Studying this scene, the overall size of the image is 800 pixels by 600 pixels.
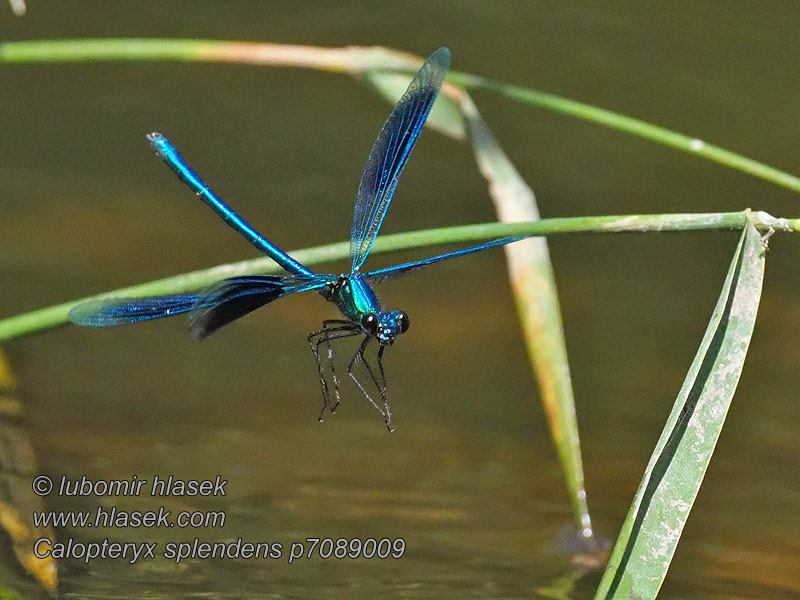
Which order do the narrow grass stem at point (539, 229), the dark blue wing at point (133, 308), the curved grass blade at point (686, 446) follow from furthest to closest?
the dark blue wing at point (133, 308)
the narrow grass stem at point (539, 229)
the curved grass blade at point (686, 446)

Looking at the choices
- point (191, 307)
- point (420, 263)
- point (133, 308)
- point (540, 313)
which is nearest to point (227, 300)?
point (191, 307)

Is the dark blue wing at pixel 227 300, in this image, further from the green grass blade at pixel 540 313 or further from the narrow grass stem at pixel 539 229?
the green grass blade at pixel 540 313

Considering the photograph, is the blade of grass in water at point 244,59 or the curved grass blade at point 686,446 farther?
the blade of grass in water at point 244,59

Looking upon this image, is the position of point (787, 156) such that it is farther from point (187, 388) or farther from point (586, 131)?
point (187, 388)

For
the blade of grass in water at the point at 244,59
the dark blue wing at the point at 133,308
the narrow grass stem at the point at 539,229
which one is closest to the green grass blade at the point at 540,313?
the blade of grass in water at the point at 244,59

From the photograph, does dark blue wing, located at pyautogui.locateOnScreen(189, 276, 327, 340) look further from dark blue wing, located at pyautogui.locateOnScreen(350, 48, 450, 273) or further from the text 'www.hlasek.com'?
the text 'www.hlasek.com'

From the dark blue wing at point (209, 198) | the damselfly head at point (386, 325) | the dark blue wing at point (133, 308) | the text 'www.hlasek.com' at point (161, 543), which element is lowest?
the text 'www.hlasek.com' at point (161, 543)

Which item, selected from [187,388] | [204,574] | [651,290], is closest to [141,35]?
[187,388]

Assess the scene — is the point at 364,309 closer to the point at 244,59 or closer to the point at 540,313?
the point at 540,313
